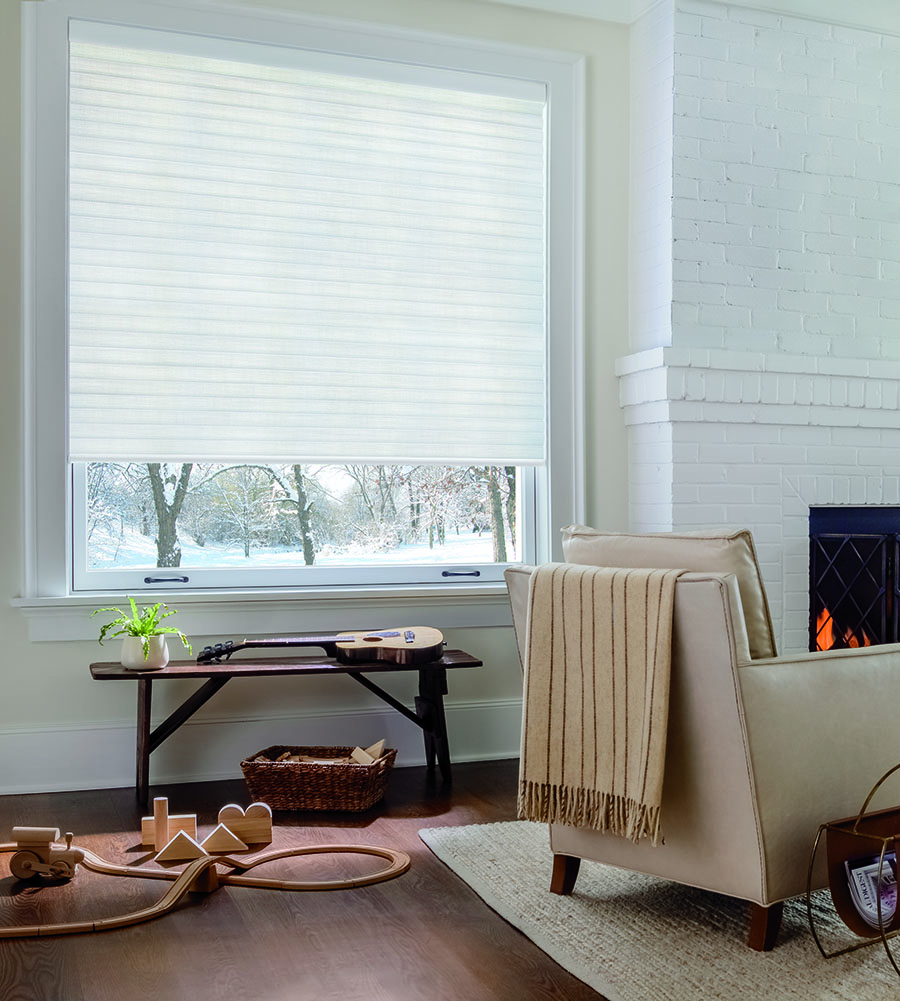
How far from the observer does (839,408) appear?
13.0 feet

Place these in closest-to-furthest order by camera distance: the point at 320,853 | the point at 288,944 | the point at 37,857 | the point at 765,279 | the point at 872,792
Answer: the point at 872,792
the point at 288,944
the point at 37,857
the point at 320,853
the point at 765,279

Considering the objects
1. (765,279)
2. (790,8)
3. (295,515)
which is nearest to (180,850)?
(295,515)

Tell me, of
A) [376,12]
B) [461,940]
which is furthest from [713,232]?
[461,940]

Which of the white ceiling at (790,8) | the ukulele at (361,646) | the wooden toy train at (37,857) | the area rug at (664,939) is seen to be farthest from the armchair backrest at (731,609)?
the white ceiling at (790,8)

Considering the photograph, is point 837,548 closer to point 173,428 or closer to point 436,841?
point 436,841

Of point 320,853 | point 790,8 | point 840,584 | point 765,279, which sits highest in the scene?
point 790,8

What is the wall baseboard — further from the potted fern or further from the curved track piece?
the curved track piece

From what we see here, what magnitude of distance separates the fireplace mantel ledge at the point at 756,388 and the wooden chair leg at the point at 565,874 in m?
1.81

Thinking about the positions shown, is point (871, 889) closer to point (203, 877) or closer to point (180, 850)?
point (203, 877)

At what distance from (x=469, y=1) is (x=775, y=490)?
6.88 ft

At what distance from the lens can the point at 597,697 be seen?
2215 mm

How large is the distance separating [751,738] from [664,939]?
484 millimetres

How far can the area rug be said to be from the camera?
1940 mm

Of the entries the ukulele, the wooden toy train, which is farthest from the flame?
the wooden toy train
